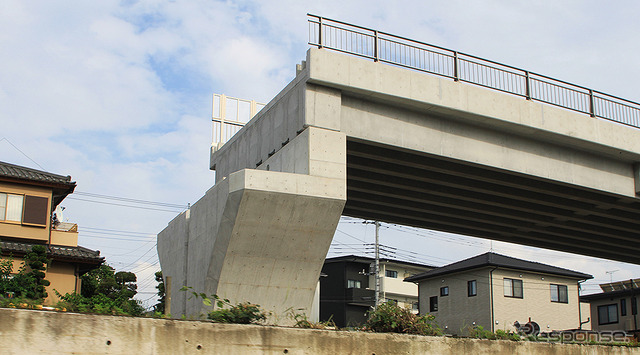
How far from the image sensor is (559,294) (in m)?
53.1

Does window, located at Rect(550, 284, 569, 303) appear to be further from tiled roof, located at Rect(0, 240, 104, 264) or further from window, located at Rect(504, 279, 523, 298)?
tiled roof, located at Rect(0, 240, 104, 264)

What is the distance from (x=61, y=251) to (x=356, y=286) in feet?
143

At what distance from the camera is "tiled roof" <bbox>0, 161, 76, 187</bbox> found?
3759 cm

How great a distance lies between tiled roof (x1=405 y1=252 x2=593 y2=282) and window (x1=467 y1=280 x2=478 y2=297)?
4.35 feet

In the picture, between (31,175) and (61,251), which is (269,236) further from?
(31,175)

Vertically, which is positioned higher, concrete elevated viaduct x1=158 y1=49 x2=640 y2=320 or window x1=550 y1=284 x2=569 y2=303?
concrete elevated viaduct x1=158 y1=49 x2=640 y2=320

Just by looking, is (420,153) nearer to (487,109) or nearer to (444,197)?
(487,109)

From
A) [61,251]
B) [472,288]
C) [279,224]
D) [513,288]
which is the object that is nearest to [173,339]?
[279,224]

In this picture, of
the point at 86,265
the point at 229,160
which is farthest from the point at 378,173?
the point at 86,265

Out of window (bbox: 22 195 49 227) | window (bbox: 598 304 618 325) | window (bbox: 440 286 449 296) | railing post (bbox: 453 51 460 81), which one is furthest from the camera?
window (bbox: 440 286 449 296)

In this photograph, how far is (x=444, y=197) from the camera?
105ft

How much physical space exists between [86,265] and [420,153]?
2325cm

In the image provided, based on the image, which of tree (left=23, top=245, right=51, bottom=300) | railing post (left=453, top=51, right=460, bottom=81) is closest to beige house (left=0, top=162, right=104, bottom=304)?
tree (left=23, top=245, right=51, bottom=300)

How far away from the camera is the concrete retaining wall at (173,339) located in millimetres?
11312
